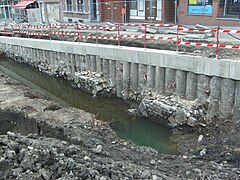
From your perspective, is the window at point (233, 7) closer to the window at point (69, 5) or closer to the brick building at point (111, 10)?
the brick building at point (111, 10)

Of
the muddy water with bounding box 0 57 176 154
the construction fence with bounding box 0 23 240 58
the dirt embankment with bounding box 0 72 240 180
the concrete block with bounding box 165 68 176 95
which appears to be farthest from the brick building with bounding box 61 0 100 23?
the dirt embankment with bounding box 0 72 240 180

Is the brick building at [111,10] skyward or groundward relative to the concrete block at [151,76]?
skyward

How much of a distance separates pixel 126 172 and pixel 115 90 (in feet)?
23.2

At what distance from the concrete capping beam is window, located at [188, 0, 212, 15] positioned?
25.2 ft

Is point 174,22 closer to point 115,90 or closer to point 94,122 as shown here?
point 115,90

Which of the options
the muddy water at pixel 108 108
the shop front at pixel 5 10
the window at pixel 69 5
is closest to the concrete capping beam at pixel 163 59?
the muddy water at pixel 108 108

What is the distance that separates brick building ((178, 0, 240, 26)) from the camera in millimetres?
15484

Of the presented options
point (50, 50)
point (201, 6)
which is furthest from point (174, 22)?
point (50, 50)

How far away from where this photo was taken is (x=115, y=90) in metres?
12.3

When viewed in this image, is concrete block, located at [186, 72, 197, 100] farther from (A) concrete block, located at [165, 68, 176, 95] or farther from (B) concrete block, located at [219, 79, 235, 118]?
(B) concrete block, located at [219, 79, 235, 118]

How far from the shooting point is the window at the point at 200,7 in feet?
54.4

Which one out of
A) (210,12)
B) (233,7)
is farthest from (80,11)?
(233,7)

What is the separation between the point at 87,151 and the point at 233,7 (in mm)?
13013

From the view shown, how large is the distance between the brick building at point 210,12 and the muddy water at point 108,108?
8580 mm
